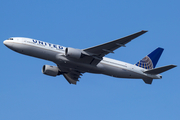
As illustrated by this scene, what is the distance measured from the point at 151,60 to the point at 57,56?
1622cm

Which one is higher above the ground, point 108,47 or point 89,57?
point 108,47

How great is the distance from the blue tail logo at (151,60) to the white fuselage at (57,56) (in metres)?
4.37

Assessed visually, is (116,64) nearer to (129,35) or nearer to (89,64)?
(89,64)

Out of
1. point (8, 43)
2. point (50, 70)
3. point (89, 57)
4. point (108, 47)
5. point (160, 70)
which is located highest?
point (8, 43)

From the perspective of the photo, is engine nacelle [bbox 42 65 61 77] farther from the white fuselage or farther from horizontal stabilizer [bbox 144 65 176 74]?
horizontal stabilizer [bbox 144 65 176 74]

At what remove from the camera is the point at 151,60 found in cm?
A: 4534

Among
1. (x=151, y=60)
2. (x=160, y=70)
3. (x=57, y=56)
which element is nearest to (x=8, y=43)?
(x=57, y=56)

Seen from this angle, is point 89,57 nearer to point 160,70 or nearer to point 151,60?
point 160,70

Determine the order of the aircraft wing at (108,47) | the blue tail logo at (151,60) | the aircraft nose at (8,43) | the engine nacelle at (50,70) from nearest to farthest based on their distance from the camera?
the aircraft wing at (108,47) → the aircraft nose at (8,43) → the engine nacelle at (50,70) → the blue tail logo at (151,60)

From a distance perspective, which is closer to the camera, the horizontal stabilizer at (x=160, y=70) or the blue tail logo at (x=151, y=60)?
the horizontal stabilizer at (x=160, y=70)

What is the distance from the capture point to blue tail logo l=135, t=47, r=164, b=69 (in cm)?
4444

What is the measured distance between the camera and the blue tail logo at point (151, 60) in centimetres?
4444

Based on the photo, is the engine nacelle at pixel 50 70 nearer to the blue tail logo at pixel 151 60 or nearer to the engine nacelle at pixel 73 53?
the engine nacelle at pixel 73 53

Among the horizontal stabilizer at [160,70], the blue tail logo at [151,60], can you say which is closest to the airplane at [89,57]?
the horizontal stabilizer at [160,70]
